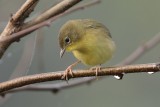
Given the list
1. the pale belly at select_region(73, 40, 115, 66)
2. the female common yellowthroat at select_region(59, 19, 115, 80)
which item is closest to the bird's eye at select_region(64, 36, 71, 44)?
the female common yellowthroat at select_region(59, 19, 115, 80)

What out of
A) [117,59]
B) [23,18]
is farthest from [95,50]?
[117,59]

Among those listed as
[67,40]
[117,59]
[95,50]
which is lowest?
[95,50]

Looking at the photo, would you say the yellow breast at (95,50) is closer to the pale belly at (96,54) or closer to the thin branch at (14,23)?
the pale belly at (96,54)

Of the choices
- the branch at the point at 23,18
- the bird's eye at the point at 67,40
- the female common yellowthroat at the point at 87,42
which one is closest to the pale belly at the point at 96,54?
the female common yellowthroat at the point at 87,42

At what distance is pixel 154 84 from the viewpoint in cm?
567

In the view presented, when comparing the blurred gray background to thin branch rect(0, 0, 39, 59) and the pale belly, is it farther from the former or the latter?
thin branch rect(0, 0, 39, 59)

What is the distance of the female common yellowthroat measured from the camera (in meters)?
3.11

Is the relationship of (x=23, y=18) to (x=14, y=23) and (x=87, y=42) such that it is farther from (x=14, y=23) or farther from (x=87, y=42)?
(x=87, y=42)

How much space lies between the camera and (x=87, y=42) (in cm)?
323

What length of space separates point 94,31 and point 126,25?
272cm

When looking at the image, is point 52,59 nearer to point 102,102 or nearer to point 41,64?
point 102,102

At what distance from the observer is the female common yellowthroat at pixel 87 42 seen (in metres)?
3.11

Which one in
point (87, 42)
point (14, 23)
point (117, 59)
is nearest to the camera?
point (14, 23)

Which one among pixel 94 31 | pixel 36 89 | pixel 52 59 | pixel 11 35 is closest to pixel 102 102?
pixel 52 59
